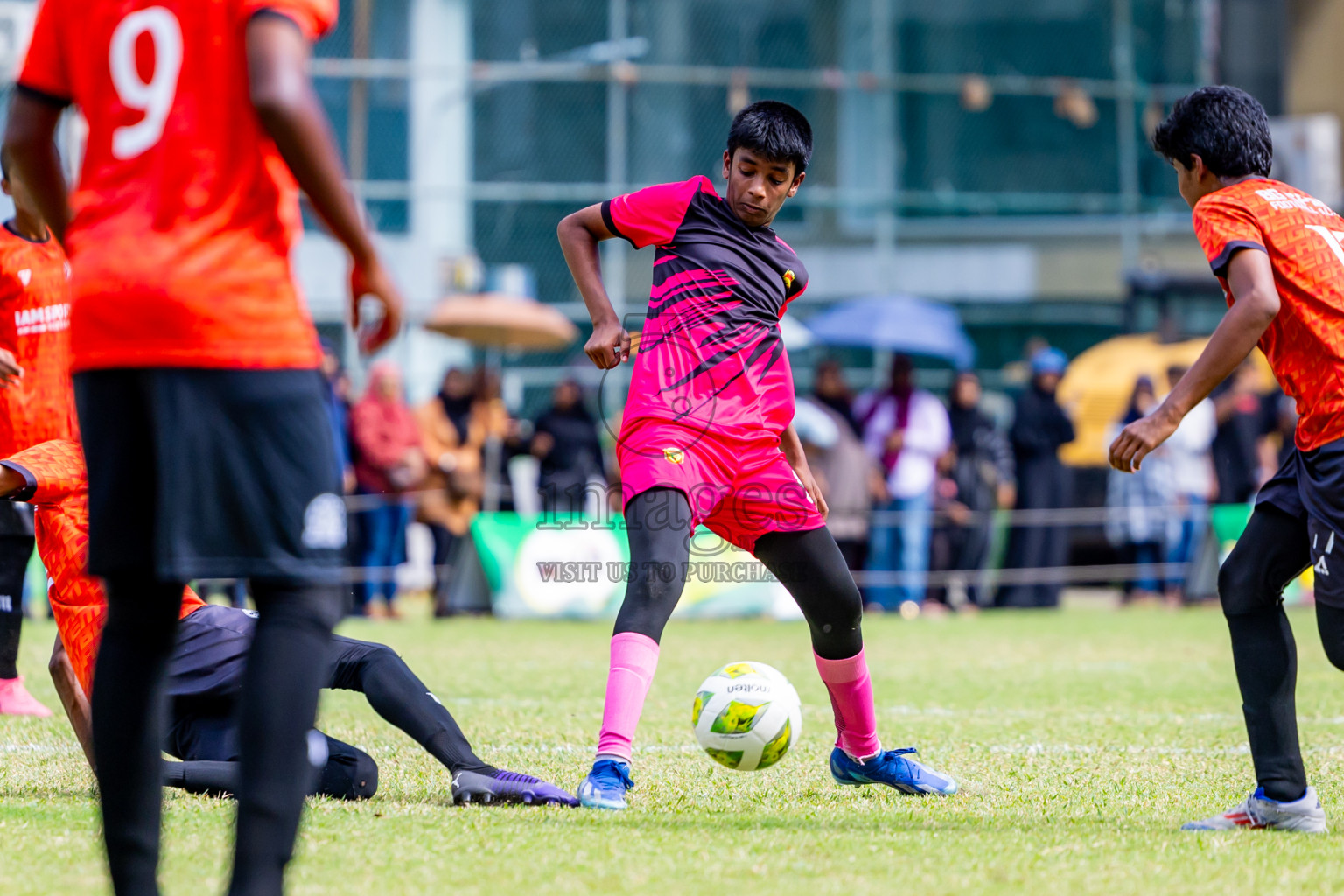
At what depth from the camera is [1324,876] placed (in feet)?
11.4

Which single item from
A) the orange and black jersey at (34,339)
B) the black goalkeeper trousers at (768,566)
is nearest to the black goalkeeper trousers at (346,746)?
the black goalkeeper trousers at (768,566)

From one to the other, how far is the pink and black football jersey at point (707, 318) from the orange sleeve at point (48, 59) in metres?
2.17

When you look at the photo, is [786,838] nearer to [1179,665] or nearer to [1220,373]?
[1220,373]

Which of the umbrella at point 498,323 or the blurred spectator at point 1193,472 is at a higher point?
the umbrella at point 498,323

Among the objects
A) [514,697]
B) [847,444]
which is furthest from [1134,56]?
[514,697]

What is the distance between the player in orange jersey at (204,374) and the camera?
2598mm

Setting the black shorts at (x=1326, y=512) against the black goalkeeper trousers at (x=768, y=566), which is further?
the black goalkeeper trousers at (x=768, y=566)

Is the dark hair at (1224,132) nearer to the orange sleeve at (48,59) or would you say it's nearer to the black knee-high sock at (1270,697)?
the black knee-high sock at (1270,697)

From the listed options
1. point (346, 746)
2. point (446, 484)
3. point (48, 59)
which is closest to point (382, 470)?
point (446, 484)

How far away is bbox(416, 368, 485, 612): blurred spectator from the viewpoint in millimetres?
14141

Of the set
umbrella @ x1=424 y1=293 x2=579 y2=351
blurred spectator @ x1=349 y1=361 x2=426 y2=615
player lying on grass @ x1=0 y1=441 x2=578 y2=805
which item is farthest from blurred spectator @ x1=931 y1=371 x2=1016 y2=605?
player lying on grass @ x1=0 y1=441 x2=578 y2=805

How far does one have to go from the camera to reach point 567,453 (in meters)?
14.2

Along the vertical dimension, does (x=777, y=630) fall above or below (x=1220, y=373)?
below

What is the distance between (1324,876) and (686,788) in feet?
6.34
